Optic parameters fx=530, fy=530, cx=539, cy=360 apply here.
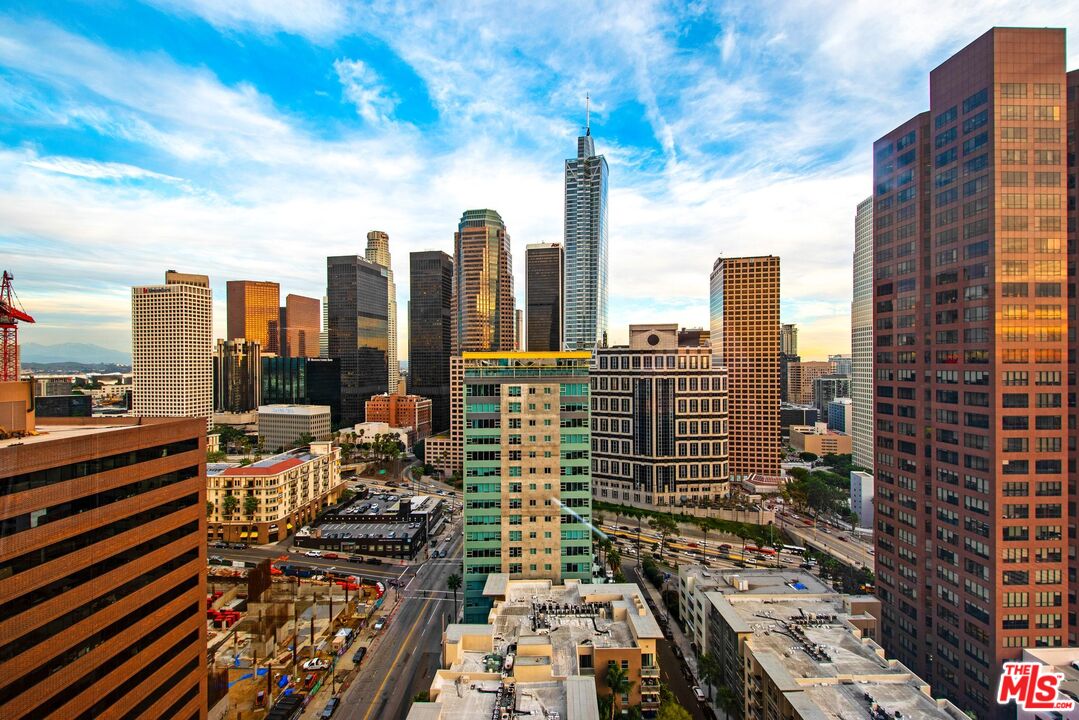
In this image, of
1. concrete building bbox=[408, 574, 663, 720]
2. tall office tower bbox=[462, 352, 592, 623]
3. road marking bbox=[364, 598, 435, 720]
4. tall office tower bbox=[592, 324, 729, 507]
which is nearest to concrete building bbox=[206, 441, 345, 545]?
road marking bbox=[364, 598, 435, 720]

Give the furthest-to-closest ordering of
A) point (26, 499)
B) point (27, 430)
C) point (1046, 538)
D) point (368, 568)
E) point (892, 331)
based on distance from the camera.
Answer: point (368, 568)
point (892, 331)
point (1046, 538)
point (27, 430)
point (26, 499)

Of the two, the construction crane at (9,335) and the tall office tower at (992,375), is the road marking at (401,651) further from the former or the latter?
the tall office tower at (992,375)

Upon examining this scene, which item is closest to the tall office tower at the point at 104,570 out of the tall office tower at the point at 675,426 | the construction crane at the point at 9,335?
the construction crane at the point at 9,335

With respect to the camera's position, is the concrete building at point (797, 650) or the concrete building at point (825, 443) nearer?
the concrete building at point (797, 650)

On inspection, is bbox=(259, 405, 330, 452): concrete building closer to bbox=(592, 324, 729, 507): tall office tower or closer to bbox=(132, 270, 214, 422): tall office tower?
bbox=(132, 270, 214, 422): tall office tower

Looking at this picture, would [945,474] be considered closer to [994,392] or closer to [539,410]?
[994,392]

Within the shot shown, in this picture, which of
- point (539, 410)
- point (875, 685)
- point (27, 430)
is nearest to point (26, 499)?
point (27, 430)

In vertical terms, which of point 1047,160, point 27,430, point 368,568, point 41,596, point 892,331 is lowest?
point 368,568
